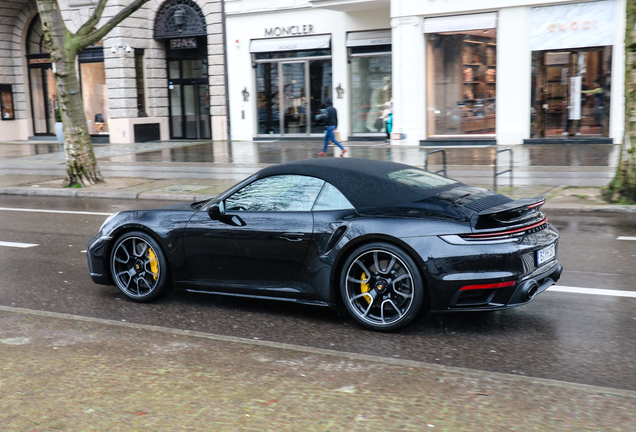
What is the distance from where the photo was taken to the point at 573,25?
21.0m

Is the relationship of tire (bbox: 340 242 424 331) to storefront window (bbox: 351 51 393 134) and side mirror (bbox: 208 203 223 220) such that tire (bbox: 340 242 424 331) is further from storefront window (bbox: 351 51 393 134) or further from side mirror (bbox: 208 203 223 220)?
storefront window (bbox: 351 51 393 134)

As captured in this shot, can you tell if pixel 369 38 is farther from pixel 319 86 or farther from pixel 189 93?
pixel 189 93

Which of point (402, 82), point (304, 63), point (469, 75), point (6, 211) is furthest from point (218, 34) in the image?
point (6, 211)

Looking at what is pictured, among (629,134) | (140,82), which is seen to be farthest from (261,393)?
(140,82)

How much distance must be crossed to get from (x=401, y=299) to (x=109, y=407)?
2.26m

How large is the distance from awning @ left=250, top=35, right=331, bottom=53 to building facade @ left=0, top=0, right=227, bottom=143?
175 centimetres

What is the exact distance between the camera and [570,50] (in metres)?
21.3

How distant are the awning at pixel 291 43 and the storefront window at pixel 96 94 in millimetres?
7325

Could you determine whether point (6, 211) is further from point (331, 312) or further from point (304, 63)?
point (304, 63)

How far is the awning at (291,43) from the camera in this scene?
26.2 m

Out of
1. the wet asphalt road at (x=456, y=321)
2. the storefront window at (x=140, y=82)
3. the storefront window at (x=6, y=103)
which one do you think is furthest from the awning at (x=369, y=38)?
the wet asphalt road at (x=456, y=321)

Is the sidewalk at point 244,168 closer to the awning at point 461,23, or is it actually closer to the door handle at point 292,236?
the awning at point 461,23

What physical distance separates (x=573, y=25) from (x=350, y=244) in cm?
1854

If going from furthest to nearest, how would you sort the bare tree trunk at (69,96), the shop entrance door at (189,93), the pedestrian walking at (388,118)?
the shop entrance door at (189,93)
the pedestrian walking at (388,118)
the bare tree trunk at (69,96)
